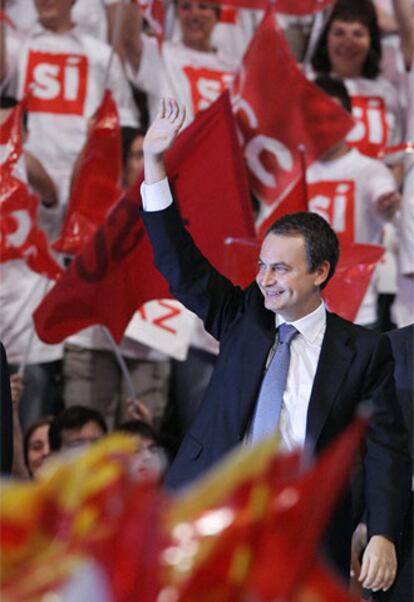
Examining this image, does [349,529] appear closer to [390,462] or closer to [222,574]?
[390,462]

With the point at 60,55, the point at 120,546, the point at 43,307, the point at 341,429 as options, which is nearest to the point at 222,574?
the point at 120,546

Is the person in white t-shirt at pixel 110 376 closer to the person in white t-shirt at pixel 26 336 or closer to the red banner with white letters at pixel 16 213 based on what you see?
the person in white t-shirt at pixel 26 336

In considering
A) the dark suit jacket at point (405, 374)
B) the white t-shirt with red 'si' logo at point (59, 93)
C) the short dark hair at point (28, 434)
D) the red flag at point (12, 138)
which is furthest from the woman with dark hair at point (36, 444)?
the dark suit jacket at point (405, 374)

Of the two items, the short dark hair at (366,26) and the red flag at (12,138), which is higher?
the short dark hair at (366,26)

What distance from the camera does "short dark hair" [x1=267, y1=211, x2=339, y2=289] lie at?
320 centimetres

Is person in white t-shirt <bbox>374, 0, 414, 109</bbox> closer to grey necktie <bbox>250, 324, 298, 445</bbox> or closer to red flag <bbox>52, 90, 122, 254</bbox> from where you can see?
red flag <bbox>52, 90, 122, 254</bbox>

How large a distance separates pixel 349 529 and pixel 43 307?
1824 mm

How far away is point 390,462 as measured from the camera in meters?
3.17

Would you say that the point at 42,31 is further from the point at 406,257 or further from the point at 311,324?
the point at 311,324

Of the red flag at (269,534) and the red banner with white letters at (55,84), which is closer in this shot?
the red flag at (269,534)

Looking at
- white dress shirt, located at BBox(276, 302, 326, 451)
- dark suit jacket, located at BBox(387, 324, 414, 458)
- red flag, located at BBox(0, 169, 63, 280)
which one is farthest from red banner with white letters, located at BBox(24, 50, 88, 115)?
white dress shirt, located at BBox(276, 302, 326, 451)

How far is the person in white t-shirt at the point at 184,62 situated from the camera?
5.76 metres

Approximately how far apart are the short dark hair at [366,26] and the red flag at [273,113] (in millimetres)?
556

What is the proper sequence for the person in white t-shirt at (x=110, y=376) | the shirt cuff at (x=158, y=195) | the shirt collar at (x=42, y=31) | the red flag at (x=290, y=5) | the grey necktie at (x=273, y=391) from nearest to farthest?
the grey necktie at (x=273, y=391) < the shirt cuff at (x=158, y=195) < the person in white t-shirt at (x=110, y=376) < the shirt collar at (x=42, y=31) < the red flag at (x=290, y=5)
